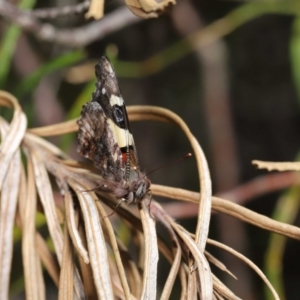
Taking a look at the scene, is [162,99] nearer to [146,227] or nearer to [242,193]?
[242,193]

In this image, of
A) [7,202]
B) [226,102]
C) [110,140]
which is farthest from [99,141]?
[226,102]

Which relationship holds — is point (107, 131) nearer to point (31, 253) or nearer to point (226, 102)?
point (31, 253)

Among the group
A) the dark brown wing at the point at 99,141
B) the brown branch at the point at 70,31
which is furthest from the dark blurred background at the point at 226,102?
the dark brown wing at the point at 99,141

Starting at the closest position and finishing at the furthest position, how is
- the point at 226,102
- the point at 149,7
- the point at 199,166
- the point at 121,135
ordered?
the point at 149,7 < the point at 199,166 < the point at 121,135 < the point at 226,102

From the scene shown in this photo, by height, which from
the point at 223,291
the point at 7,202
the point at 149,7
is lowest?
the point at 223,291

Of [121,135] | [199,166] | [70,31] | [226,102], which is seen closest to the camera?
[199,166]

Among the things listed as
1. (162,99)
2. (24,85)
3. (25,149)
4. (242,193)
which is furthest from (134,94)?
(25,149)

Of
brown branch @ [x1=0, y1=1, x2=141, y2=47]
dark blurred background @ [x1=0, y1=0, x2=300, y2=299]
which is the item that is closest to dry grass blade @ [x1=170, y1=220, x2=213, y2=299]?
brown branch @ [x1=0, y1=1, x2=141, y2=47]

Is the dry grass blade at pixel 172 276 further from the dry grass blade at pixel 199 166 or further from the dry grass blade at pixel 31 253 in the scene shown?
the dry grass blade at pixel 31 253
